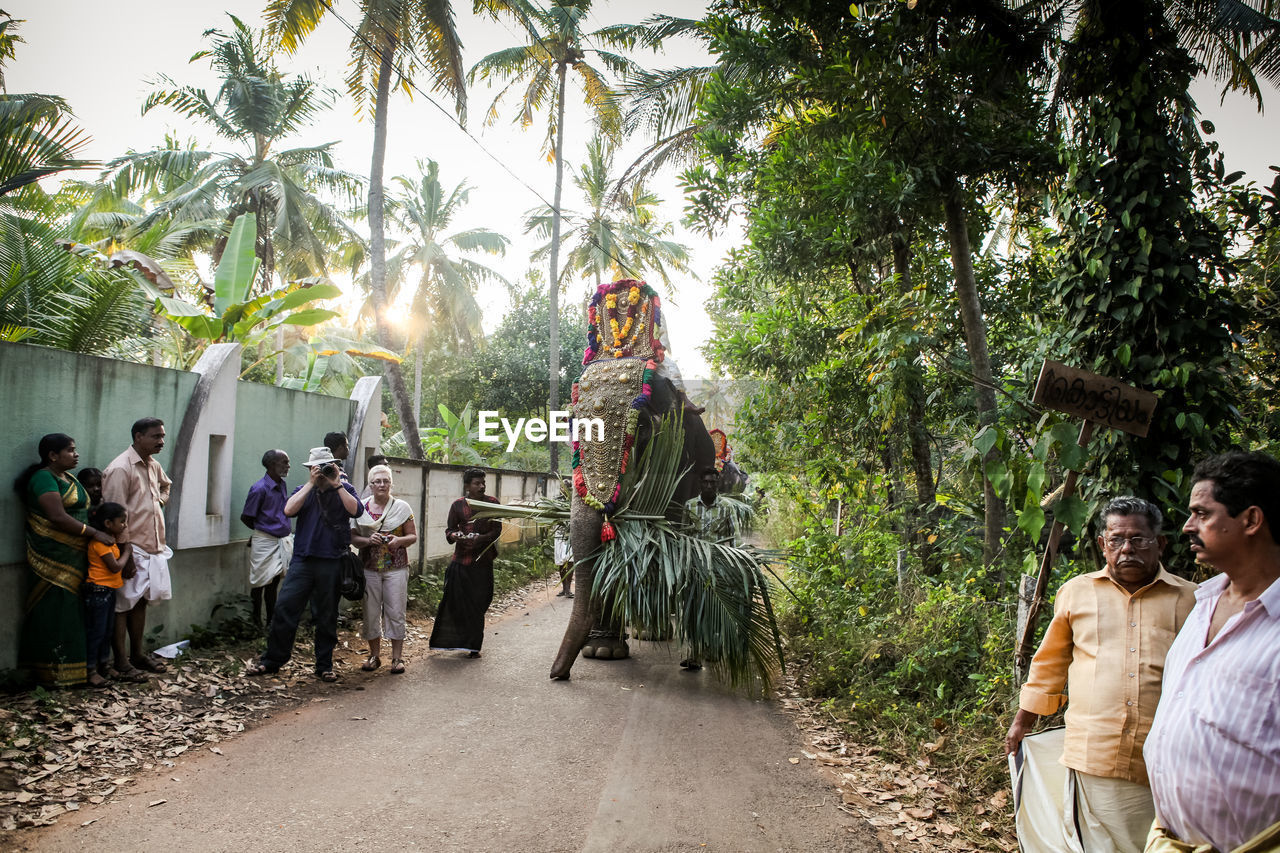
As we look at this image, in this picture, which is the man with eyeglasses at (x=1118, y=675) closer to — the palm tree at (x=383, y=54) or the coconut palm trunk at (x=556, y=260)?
Result: the palm tree at (x=383, y=54)

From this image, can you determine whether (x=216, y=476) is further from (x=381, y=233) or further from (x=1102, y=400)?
(x=381, y=233)

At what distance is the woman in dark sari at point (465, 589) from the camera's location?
6.72m

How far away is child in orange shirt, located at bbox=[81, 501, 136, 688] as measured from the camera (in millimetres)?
5023

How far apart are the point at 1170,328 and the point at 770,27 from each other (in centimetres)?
442

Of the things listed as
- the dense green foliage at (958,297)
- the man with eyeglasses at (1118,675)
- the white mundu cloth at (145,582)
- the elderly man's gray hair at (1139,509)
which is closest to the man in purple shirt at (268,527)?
the white mundu cloth at (145,582)

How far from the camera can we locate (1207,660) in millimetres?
1989

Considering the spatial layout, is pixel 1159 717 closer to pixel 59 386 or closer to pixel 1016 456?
pixel 1016 456

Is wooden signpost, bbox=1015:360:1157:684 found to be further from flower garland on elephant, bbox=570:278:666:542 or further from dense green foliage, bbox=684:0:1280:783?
flower garland on elephant, bbox=570:278:666:542

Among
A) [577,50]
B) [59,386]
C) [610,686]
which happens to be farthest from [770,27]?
[577,50]

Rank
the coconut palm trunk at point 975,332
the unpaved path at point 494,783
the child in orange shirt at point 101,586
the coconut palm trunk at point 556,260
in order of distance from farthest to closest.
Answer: the coconut palm trunk at point 556,260 → the coconut palm trunk at point 975,332 → the child in orange shirt at point 101,586 → the unpaved path at point 494,783

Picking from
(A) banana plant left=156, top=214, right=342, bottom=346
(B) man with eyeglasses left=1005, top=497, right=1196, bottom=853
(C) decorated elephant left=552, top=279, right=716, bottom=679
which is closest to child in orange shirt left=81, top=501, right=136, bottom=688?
(C) decorated elephant left=552, top=279, right=716, bottom=679

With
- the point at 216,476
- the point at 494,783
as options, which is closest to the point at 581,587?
the point at 494,783

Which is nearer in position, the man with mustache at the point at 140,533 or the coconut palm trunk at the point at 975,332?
the man with mustache at the point at 140,533

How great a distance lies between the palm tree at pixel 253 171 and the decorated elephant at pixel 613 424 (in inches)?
616
